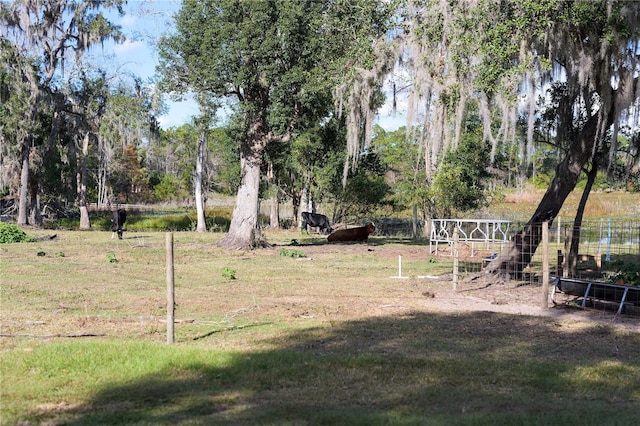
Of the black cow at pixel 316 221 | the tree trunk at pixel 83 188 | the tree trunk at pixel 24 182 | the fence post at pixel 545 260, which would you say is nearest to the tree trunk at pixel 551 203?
the fence post at pixel 545 260

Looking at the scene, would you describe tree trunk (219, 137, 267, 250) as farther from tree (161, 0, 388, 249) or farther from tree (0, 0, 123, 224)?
tree (0, 0, 123, 224)

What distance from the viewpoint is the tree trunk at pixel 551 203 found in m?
14.2

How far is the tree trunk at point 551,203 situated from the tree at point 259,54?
746 centimetres

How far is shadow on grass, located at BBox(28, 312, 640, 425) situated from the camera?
5340 millimetres

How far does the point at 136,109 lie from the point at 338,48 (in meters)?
15.9

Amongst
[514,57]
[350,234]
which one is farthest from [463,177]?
[514,57]

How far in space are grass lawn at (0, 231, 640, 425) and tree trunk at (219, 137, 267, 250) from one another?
916cm

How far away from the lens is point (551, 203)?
573 inches

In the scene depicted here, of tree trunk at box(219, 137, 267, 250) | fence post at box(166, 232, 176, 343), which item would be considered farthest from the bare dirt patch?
tree trunk at box(219, 137, 267, 250)

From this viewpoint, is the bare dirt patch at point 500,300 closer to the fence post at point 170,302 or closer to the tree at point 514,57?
the tree at point 514,57

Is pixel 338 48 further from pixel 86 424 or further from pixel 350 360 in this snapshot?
pixel 86 424

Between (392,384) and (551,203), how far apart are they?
939cm

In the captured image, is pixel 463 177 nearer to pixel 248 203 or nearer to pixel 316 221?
pixel 316 221

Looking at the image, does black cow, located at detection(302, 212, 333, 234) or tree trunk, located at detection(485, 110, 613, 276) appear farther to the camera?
black cow, located at detection(302, 212, 333, 234)
